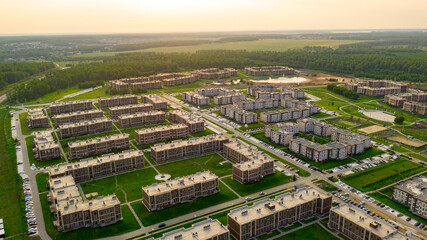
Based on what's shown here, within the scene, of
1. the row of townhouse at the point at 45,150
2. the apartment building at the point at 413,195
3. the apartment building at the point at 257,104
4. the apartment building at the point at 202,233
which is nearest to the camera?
the apartment building at the point at 202,233

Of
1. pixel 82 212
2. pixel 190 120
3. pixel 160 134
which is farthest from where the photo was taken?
pixel 190 120

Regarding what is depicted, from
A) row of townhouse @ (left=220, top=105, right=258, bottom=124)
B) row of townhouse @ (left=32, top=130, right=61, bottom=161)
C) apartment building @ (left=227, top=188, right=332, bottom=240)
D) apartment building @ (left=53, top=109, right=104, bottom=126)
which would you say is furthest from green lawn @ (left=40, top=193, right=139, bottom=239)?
row of townhouse @ (left=220, top=105, right=258, bottom=124)

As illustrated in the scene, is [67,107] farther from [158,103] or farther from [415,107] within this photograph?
[415,107]

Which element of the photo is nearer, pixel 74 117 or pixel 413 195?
pixel 413 195

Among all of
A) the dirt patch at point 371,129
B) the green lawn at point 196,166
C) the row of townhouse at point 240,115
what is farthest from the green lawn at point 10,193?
the dirt patch at point 371,129

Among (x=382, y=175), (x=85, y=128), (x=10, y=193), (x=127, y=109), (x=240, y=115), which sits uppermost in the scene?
(x=127, y=109)

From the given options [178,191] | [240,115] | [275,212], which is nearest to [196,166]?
[178,191]

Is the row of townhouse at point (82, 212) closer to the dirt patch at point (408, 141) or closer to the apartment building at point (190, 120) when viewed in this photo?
the apartment building at point (190, 120)
